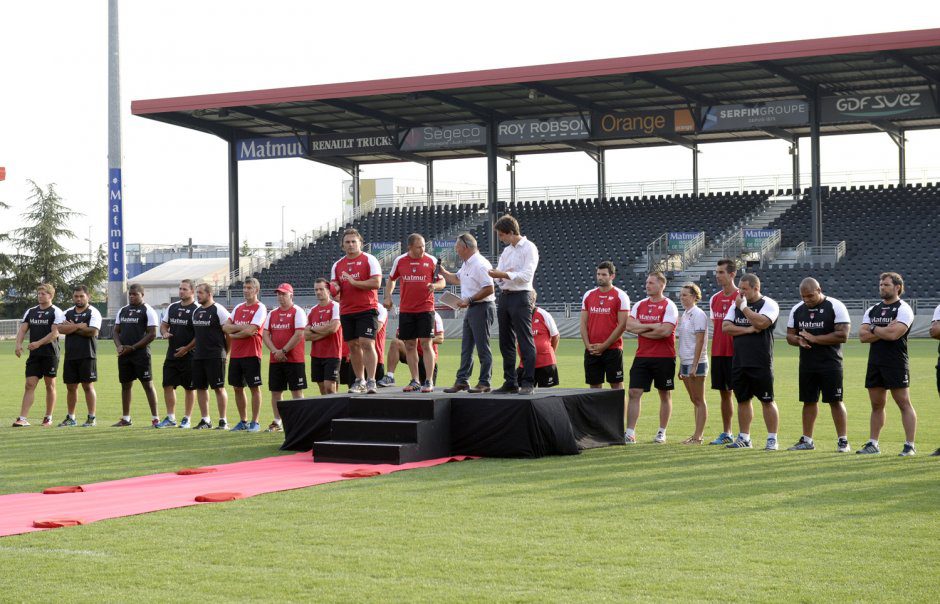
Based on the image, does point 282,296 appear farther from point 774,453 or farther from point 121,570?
point 121,570

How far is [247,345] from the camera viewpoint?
13.6 meters

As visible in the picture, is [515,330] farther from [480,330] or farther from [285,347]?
[285,347]

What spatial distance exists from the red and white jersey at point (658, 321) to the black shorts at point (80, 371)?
22.7 feet

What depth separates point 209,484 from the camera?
29.9 feet

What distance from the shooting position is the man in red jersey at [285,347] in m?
13.4

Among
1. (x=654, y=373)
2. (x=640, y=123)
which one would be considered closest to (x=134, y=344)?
(x=654, y=373)

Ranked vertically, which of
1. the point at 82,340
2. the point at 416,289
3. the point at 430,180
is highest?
the point at 430,180

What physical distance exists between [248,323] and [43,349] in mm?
3073

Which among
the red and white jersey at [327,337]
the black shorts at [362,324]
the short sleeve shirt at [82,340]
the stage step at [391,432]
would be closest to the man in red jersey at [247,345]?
the red and white jersey at [327,337]

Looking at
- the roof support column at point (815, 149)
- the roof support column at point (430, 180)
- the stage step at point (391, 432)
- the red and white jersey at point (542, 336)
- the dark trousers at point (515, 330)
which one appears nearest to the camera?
the stage step at point (391, 432)

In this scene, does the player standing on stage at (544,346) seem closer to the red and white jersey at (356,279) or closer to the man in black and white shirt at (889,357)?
the red and white jersey at (356,279)

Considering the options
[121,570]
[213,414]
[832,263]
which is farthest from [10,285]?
[121,570]

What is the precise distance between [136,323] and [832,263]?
90.1ft

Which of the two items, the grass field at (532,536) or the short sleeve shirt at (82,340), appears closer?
the grass field at (532,536)
